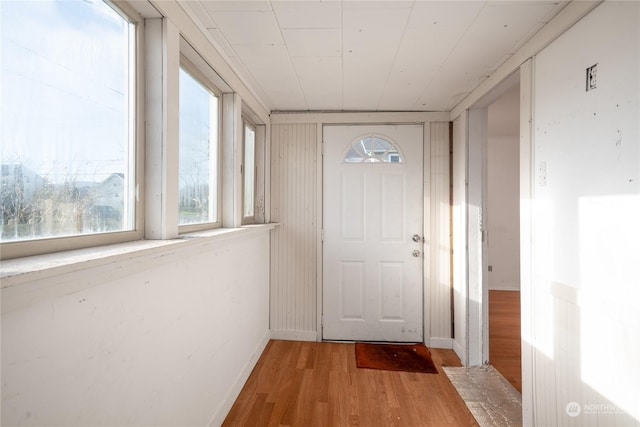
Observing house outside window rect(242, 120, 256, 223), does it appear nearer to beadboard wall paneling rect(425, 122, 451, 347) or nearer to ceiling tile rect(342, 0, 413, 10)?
ceiling tile rect(342, 0, 413, 10)

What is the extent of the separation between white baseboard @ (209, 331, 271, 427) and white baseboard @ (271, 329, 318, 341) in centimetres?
22

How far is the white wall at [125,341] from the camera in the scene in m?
0.64

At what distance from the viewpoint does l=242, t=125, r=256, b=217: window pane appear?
261 cm

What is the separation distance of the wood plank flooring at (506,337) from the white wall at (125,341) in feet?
7.13

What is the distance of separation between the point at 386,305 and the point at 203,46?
2608mm

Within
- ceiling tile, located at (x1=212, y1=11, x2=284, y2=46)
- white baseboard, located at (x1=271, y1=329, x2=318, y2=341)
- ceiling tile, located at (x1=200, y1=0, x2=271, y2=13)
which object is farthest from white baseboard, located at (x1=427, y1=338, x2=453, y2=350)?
ceiling tile, located at (x1=200, y1=0, x2=271, y2=13)

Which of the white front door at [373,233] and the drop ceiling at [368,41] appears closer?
the drop ceiling at [368,41]

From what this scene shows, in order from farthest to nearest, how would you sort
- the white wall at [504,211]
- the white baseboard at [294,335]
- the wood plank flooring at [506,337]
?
the white wall at [504,211] → the white baseboard at [294,335] → the wood plank flooring at [506,337]

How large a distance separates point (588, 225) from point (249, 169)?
240 centimetres

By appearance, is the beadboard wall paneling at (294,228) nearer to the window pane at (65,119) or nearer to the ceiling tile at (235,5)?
the ceiling tile at (235,5)

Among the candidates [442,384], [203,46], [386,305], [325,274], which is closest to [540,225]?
[442,384]

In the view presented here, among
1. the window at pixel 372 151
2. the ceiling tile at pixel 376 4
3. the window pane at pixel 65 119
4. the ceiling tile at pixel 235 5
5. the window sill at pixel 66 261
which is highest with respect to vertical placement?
the ceiling tile at pixel 235 5

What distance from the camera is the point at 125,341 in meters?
0.96

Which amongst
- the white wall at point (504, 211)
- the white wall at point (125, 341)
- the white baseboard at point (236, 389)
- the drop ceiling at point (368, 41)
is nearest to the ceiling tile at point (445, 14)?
the drop ceiling at point (368, 41)
